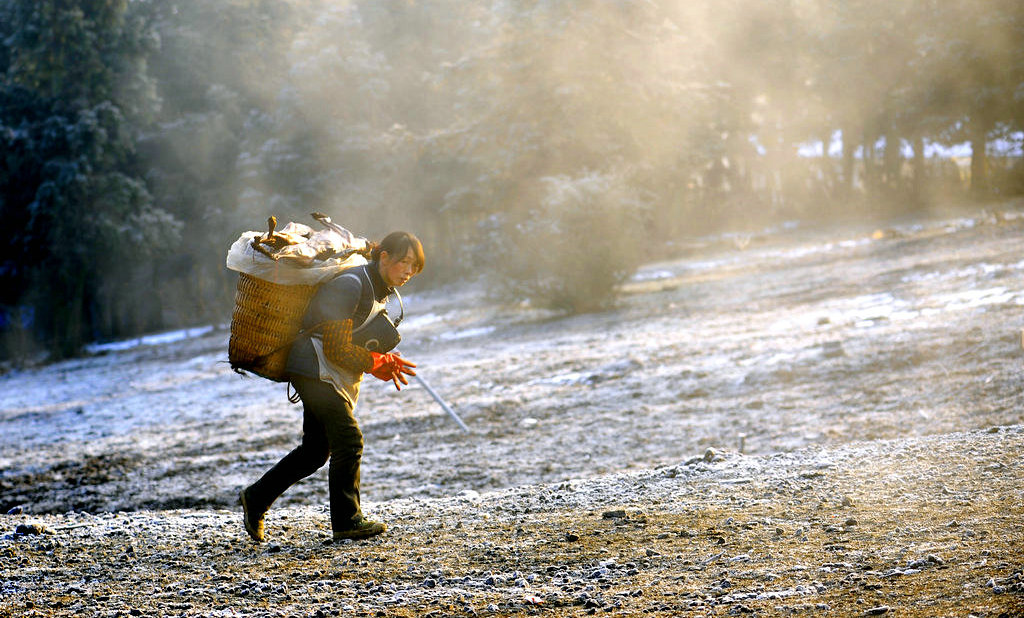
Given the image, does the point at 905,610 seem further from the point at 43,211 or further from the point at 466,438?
the point at 43,211

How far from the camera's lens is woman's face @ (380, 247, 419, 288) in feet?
16.8

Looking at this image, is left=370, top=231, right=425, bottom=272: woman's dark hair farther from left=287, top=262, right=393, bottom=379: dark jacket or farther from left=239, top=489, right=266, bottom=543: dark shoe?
left=239, top=489, right=266, bottom=543: dark shoe

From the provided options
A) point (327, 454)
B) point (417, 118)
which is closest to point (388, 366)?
point (327, 454)

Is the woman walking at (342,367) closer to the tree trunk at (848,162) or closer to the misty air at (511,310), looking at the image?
the misty air at (511,310)

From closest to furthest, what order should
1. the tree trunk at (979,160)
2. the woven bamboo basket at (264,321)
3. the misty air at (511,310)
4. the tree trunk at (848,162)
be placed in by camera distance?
the misty air at (511,310)
the woven bamboo basket at (264,321)
the tree trunk at (979,160)
the tree trunk at (848,162)

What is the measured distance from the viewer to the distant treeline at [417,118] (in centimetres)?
2597

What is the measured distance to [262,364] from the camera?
5074 mm

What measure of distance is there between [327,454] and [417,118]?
2636 cm

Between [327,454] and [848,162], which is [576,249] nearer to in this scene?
[327,454]

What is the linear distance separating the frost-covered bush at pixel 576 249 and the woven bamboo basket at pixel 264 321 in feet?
40.8

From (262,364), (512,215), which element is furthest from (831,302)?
(262,364)

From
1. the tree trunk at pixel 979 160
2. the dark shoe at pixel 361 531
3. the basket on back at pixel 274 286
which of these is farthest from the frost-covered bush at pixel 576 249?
the tree trunk at pixel 979 160

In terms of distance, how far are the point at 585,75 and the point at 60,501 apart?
738 inches

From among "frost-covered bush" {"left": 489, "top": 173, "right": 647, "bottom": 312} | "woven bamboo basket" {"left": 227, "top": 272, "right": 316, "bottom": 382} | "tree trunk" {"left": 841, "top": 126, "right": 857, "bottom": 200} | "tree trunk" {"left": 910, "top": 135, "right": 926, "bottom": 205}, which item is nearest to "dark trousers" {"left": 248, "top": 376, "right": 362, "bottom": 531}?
"woven bamboo basket" {"left": 227, "top": 272, "right": 316, "bottom": 382}
